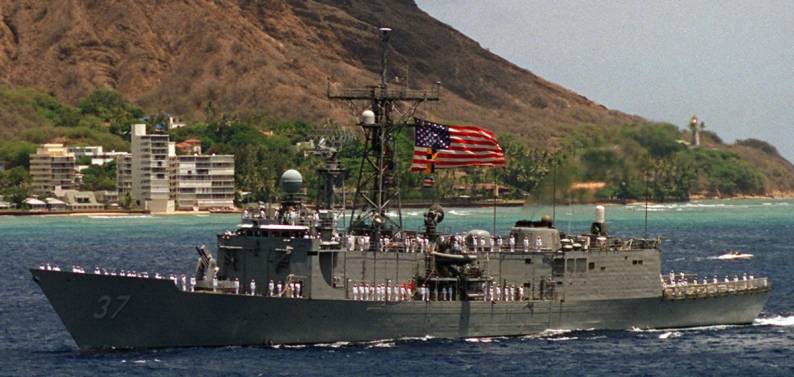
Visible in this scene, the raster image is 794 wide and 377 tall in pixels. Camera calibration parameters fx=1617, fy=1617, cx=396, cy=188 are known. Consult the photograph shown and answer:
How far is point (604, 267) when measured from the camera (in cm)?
6706

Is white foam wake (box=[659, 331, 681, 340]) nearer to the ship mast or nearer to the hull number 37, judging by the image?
the ship mast

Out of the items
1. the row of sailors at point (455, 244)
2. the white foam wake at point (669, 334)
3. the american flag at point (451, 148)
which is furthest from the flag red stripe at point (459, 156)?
the white foam wake at point (669, 334)

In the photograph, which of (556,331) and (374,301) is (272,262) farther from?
(556,331)

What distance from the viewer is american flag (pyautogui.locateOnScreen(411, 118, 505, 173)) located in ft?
213

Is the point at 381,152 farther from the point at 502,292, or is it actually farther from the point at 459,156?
the point at 502,292

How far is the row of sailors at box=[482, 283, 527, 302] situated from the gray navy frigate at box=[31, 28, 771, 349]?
0.18 ft

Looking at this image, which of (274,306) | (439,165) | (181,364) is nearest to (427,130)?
(439,165)

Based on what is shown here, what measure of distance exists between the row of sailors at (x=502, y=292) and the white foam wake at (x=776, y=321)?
14.4m

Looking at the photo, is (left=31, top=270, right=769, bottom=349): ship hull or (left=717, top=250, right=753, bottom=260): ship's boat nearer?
(left=31, top=270, right=769, bottom=349): ship hull

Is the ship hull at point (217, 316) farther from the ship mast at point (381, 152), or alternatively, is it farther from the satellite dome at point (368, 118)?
the satellite dome at point (368, 118)

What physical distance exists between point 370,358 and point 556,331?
10.2 meters

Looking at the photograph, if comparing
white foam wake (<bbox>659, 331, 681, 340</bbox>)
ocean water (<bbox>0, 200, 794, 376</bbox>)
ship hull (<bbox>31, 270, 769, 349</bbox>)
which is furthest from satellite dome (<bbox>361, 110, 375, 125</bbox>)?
white foam wake (<bbox>659, 331, 681, 340</bbox>)

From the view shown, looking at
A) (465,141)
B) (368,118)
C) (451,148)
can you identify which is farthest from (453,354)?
(368,118)

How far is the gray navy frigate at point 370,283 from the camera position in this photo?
59.3m
